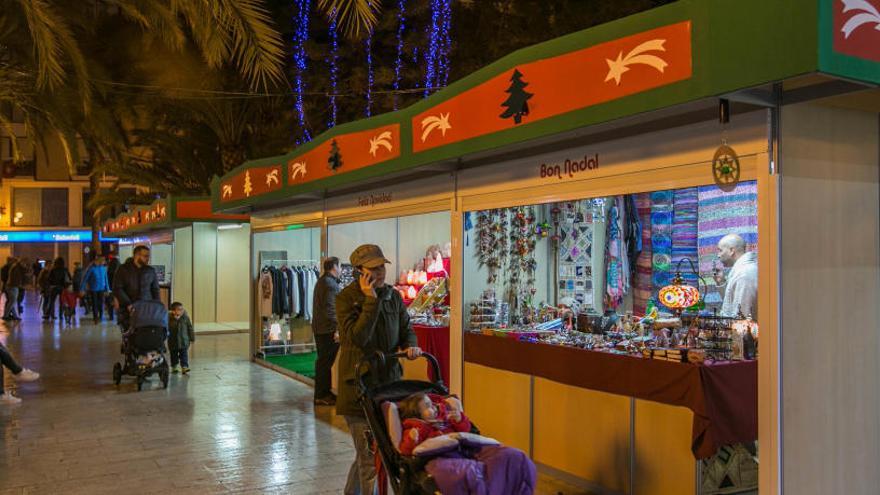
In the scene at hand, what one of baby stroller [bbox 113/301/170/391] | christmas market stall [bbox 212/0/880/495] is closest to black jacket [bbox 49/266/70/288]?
baby stroller [bbox 113/301/170/391]

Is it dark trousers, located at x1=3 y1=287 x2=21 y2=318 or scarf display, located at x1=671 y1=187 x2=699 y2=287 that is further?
dark trousers, located at x1=3 y1=287 x2=21 y2=318

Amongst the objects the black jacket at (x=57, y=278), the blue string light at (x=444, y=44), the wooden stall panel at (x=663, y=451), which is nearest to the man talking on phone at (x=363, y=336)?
the wooden stall panel at (x=663, y=451)

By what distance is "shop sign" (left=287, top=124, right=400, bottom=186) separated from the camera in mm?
7363

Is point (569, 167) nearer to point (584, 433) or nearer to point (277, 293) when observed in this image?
point (584, 433)

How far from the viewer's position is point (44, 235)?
46.1 m

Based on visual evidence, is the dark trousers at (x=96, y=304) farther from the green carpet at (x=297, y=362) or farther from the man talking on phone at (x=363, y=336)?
the man talking on phone at (x=363, y=336)

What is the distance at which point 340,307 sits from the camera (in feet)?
16.5

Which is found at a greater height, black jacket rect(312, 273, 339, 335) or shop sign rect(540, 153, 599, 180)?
shop sign rect(540, 153, 599, 180)

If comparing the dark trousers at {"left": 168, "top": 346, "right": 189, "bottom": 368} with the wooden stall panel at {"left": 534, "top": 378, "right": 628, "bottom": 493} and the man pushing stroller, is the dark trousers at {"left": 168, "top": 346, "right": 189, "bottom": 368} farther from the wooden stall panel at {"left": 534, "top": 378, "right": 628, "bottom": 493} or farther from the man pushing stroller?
the wooden stall panel at {"left": 534, "top": 378, "right": 628, "bottom": 493}

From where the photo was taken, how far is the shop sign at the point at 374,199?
27.8 feet

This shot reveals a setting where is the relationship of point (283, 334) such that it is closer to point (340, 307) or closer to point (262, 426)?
point (262, 426)

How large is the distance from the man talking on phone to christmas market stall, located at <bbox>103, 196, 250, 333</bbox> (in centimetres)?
1262

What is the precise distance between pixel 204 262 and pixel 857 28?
16715mm

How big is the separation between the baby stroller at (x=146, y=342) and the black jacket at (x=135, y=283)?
605mm
